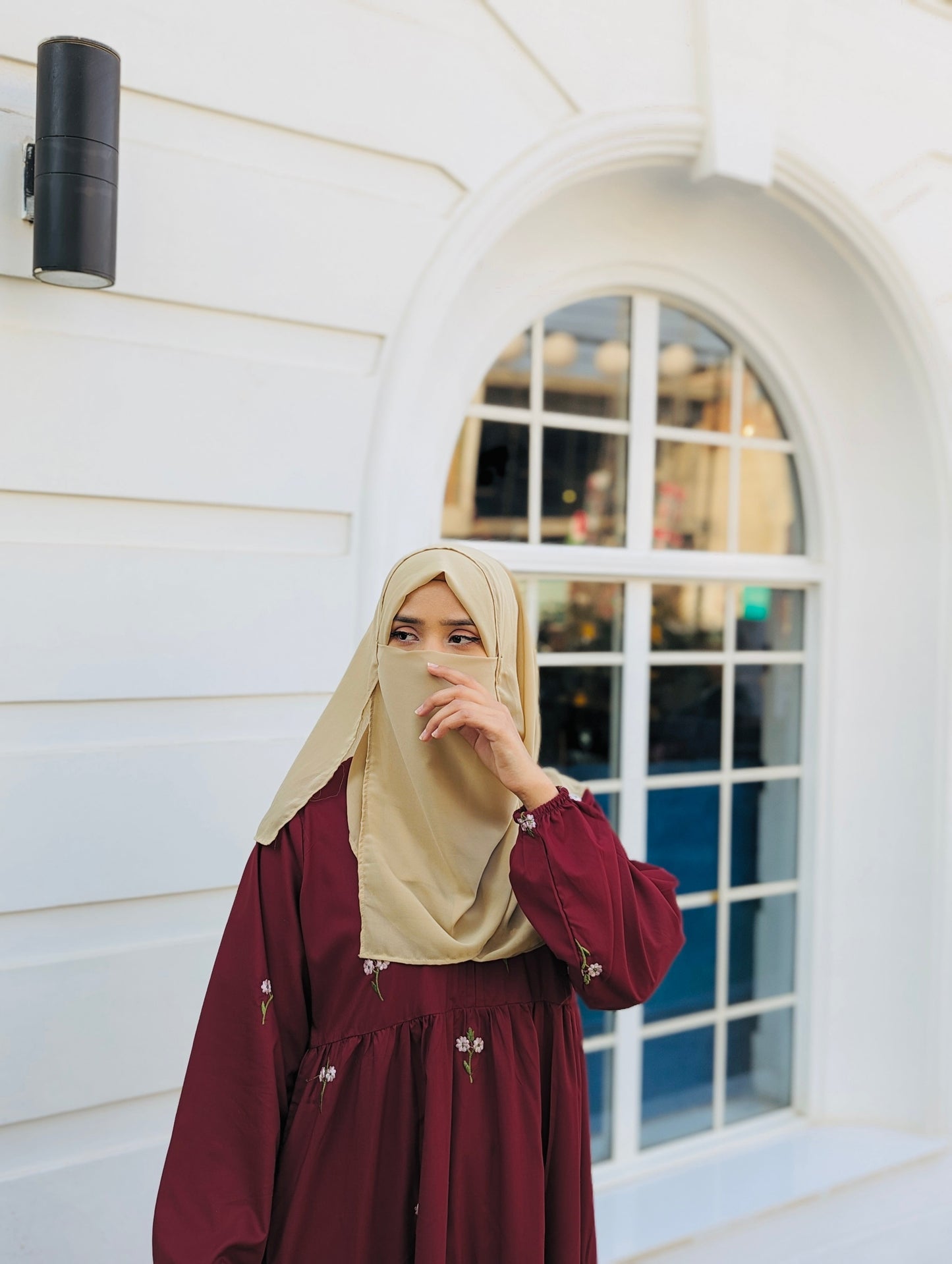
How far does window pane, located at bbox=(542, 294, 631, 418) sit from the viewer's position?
96.4 inches

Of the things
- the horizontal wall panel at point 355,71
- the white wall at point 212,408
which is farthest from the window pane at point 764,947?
the horizontal wall panel at point 355,71

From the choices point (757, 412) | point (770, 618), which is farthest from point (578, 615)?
point (757, 412)

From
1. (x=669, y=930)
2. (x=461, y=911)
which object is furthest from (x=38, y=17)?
(x=669, y=930)

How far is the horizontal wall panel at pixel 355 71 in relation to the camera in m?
1.63

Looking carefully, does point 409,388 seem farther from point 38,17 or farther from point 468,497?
point 38,17

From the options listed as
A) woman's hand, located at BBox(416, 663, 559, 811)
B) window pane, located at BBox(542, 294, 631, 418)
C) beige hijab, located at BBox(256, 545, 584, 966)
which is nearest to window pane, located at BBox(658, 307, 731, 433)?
window pane, located at BBox(542, 294, 631, 418)

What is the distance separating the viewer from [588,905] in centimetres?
125

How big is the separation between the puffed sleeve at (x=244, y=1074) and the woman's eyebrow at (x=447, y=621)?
1.04 ft

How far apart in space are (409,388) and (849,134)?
137 centimetres

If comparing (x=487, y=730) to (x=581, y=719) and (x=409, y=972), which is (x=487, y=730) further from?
(x=581, y=719)

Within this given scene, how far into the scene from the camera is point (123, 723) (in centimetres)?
169

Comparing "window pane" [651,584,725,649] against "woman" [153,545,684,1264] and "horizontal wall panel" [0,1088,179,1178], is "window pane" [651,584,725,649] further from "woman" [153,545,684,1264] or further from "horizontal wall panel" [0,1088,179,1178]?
"horizontal wall panel" [0,1088,179,1178]

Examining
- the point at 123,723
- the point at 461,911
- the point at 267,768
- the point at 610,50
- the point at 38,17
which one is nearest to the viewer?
the point at 461,911

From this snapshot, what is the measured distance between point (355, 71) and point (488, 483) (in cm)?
89
